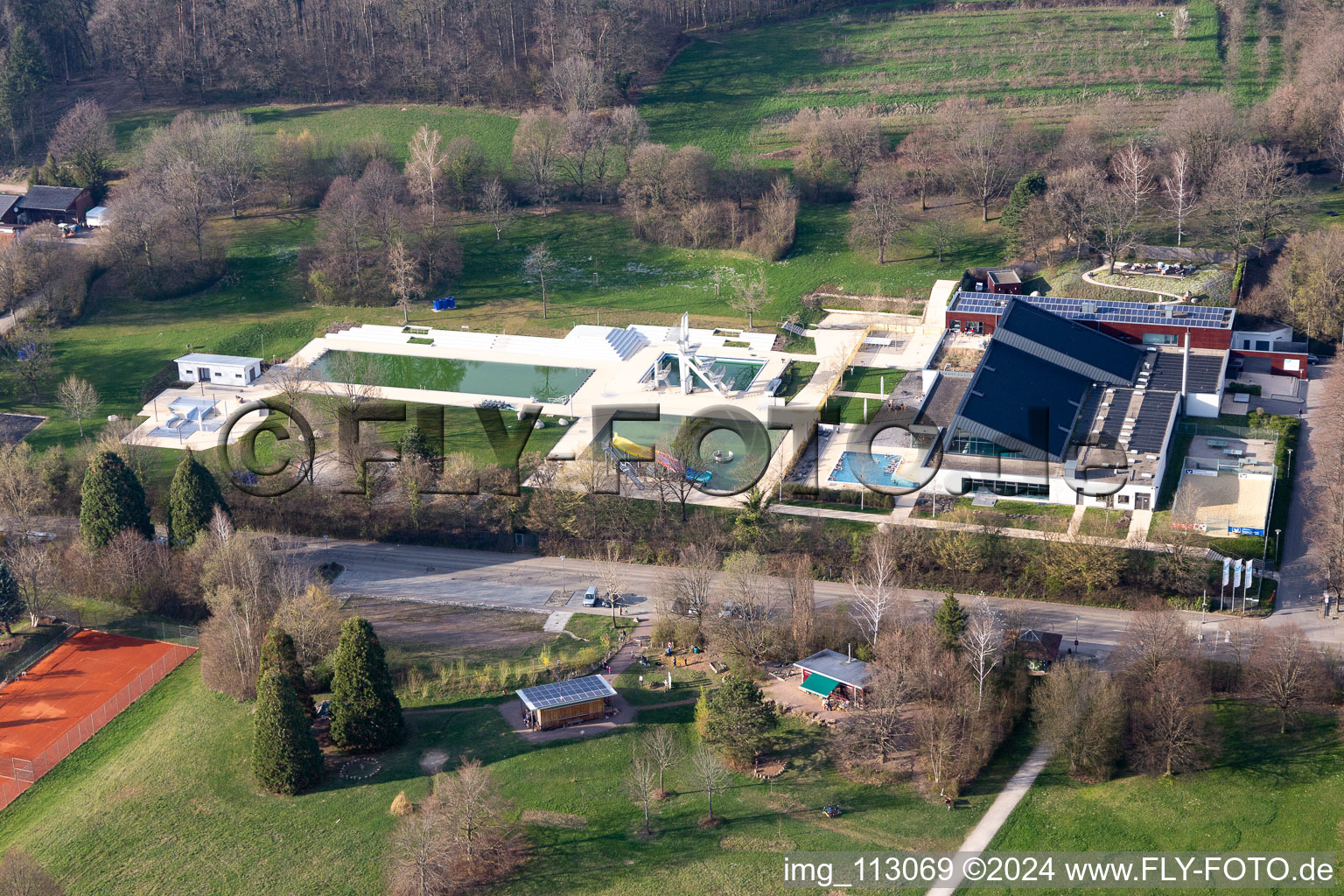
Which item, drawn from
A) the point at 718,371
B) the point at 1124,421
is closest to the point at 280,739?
the point at 718,371

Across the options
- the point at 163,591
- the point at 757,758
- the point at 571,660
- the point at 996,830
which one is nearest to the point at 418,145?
the point at 163,591

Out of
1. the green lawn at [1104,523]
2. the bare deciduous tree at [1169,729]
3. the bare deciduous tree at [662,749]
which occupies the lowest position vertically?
the bare deciduous tree at [662,749]

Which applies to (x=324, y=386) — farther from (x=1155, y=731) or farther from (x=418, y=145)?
(x=1155, y=731)

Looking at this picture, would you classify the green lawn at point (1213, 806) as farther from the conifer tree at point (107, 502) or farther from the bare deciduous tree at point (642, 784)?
the conifer tree at point (107, 502)

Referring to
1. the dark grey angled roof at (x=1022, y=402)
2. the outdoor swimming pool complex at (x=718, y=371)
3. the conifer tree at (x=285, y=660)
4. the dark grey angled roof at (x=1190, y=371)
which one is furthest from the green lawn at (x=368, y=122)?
the conifer tree at (x=285, y=660)

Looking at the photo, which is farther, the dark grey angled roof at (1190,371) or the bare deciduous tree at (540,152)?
the bare deciduous tree at (540,152)

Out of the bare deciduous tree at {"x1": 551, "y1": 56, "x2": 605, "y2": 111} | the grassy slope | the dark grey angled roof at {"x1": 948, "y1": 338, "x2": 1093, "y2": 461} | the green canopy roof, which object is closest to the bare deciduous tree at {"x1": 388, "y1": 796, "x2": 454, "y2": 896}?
the green canopy roof

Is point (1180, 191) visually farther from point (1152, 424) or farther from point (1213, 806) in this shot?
point (1213, 806)
